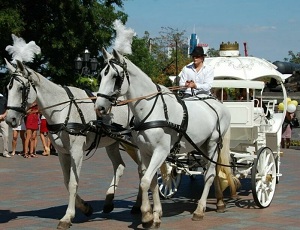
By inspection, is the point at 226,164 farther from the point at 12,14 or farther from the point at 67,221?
the point at 12,14

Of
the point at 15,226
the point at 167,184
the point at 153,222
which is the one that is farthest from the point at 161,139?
the point at 167,184

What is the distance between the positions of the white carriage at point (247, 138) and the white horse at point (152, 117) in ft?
2.63

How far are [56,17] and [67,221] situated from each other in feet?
86.0

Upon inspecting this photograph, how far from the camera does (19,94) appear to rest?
26.5 ft

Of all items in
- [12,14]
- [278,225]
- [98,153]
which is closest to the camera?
[278,225]

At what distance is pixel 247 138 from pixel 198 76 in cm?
194

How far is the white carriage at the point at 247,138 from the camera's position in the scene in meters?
10.0

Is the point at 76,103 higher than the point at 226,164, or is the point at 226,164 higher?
the point at 76,103

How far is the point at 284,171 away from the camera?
639 inches

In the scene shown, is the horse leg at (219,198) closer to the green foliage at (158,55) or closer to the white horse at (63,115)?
the white horse at (63,115)

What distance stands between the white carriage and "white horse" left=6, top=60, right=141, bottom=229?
1467 mm

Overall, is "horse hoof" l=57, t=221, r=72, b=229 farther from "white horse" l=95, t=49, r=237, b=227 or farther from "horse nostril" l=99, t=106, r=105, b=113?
"horse nostril" l=99, t=106, r=105, b=113

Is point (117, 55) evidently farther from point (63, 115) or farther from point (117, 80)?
point (63, 115)

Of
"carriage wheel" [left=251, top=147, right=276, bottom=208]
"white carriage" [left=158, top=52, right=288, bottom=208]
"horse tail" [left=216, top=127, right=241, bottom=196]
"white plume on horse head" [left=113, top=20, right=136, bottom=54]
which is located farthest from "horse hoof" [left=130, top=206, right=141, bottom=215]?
"white plume on horse head" [left=113, top=20, right=136, bottom=54]
